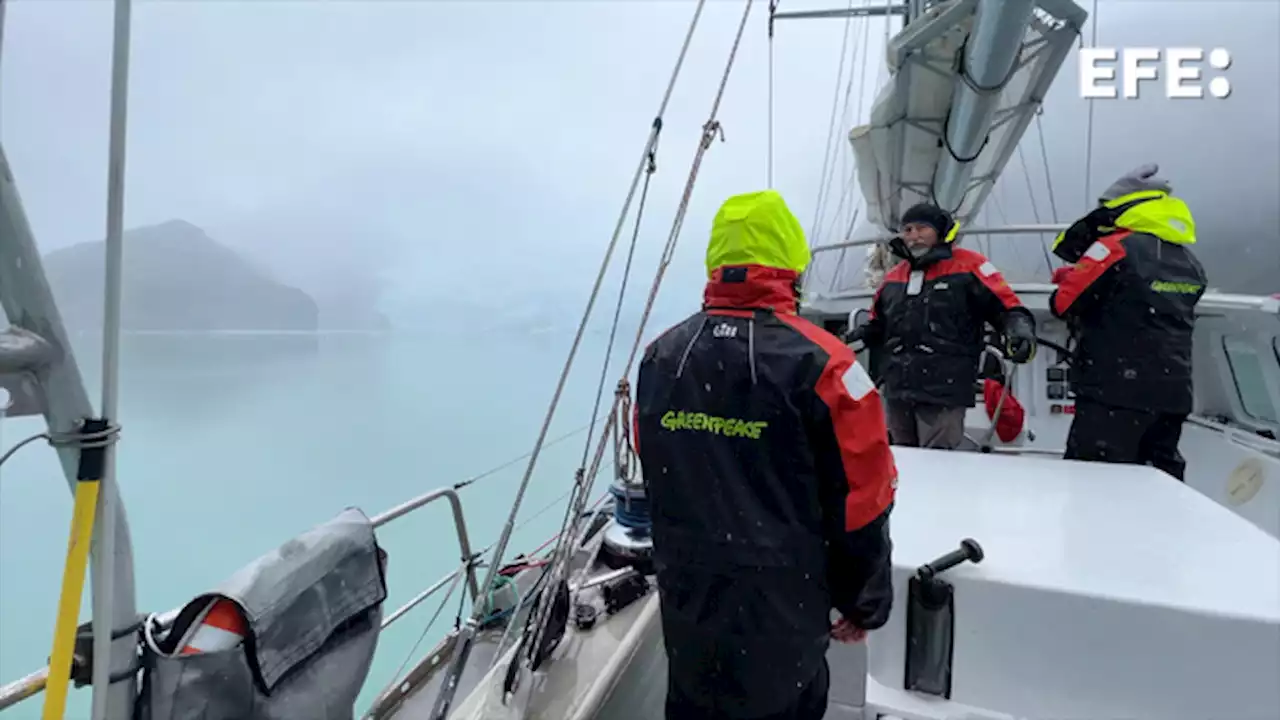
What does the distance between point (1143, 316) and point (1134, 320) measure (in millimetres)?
33

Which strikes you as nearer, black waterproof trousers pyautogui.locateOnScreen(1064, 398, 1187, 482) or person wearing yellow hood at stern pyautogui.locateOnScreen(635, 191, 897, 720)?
person wearing yellow hood at stern pyautogui.locateOnScreen(635, 191, 897, 720)

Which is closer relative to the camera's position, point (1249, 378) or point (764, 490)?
point (764, 490)

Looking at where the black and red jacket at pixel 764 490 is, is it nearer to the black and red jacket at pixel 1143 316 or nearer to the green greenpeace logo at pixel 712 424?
the green greenpeace logo at pixel 712 424

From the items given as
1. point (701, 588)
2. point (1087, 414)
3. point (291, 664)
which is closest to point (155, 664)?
point (291, 664)

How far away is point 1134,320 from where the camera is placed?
2641 mm

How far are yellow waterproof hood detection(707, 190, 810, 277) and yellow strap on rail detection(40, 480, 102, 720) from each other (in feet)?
3.54

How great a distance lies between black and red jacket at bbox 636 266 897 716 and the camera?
1236 mm

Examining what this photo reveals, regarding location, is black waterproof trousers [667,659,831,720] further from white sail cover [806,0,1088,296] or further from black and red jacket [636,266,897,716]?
white sail cover [806,0,1088,296]

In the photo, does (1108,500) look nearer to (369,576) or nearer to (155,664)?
(369,576)

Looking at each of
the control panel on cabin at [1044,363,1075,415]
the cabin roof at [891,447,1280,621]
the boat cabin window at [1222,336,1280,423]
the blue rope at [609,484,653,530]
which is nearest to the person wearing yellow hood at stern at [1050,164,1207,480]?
the cabin roof at [891,447,1280,621]

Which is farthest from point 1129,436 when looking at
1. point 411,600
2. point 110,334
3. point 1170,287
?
point 110,334

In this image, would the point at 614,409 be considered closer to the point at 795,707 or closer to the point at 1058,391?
the point at 795,707

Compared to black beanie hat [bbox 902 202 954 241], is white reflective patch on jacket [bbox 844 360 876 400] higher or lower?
lower

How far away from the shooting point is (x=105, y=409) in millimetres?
809
